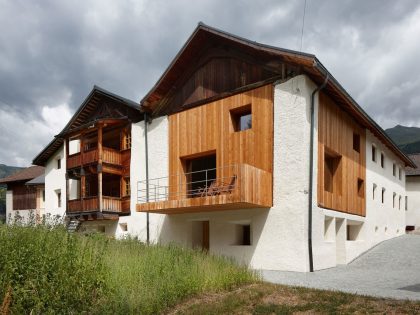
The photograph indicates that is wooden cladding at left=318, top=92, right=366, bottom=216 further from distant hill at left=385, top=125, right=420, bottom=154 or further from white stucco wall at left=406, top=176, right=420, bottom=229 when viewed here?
distant hill at left=385, top=125, right=420, bottom=154

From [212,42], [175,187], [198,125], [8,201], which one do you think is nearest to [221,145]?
[198,125]

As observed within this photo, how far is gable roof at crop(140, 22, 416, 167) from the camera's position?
594 inches

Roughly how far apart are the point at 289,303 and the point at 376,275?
22.5ft

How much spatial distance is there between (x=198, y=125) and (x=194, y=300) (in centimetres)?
991

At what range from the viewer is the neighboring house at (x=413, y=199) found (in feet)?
109

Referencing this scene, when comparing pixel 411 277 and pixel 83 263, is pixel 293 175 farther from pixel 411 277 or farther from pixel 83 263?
pixel 83 263

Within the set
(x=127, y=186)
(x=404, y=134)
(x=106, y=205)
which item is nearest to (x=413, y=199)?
(x=127, y=186)

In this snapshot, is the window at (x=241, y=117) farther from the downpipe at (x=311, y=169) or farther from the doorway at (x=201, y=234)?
the doorway at (x=201, y=234)

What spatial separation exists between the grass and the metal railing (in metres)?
6.19

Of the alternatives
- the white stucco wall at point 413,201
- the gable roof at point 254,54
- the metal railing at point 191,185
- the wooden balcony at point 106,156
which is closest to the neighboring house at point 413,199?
the white stucco wall at point 413,201

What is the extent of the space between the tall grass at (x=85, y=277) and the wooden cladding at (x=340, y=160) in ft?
23.5

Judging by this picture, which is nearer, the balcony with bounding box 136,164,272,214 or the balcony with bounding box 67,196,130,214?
the balcony with bounding box 136,164,272,214

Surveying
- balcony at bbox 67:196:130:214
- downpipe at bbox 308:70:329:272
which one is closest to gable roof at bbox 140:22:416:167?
downpipe at bbox 308:70:329:272

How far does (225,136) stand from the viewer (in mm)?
17312
